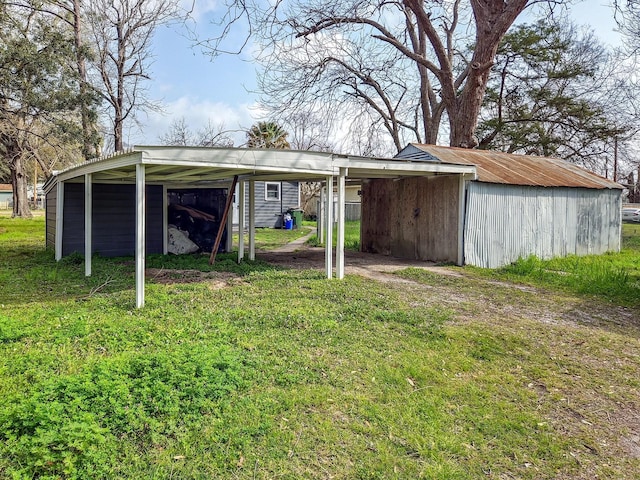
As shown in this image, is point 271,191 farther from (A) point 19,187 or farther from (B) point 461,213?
(B) point 461,213

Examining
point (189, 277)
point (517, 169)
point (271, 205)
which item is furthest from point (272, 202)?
point (189, 277)

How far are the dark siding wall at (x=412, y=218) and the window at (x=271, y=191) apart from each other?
10.9m

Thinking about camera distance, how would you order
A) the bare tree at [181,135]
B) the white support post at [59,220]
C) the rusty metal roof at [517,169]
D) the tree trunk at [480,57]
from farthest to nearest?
the bare tree at [181,135] → the tree trunk at [480,57] → the rusty metal roof at [517,169] → the white support post at [59,220]

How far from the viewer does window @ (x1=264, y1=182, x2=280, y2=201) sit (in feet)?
77.0

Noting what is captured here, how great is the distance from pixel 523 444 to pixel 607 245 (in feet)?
39.5

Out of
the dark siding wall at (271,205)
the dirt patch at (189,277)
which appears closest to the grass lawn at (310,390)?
the dirt patch at (189,277)

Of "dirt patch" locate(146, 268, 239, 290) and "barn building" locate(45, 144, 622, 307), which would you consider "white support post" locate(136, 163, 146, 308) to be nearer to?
"dirt patch" locate(146, 268, 239, 290)

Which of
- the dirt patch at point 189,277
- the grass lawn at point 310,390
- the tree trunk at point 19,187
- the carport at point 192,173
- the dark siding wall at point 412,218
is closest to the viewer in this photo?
the grass lawn at point 310,390

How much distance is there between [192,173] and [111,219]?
3.81 m

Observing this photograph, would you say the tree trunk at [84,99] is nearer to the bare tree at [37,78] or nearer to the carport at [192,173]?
the bare tree at [37,78]

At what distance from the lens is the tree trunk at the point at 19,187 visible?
2397 cm

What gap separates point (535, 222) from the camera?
424 inches

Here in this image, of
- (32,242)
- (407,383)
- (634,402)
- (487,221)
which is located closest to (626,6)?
(487,221)

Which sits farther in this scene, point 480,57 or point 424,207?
point 480,57
